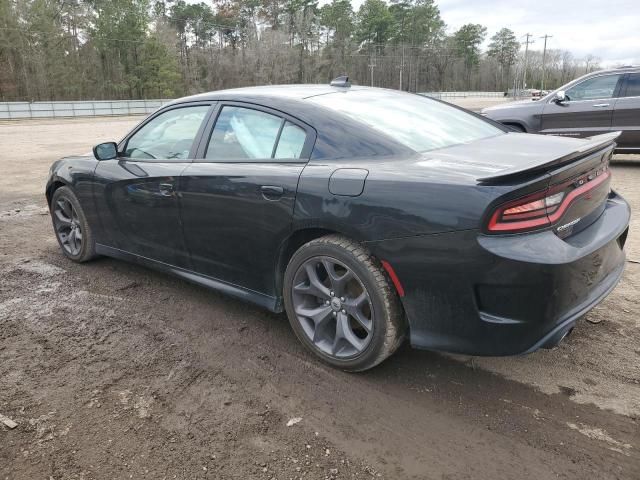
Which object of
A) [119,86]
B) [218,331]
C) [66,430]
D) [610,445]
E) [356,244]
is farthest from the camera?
[119,86]

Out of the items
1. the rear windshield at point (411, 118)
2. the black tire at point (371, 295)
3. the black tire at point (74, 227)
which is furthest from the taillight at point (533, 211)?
the black tire at point (74, 227)

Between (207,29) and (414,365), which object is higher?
(207,29)

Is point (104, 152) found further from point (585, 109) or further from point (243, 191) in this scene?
point (585, 109)

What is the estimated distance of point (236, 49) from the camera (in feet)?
263

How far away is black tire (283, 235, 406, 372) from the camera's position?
8.19 ft

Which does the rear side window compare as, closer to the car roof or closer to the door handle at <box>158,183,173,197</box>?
the car roof

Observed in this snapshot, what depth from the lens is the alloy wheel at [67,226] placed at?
4.55 m

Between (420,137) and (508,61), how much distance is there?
122 meters

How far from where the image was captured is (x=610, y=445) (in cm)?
215

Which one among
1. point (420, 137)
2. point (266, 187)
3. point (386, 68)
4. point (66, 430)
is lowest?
point (66, 430)

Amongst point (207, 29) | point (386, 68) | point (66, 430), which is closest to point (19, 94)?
point (207, 29)

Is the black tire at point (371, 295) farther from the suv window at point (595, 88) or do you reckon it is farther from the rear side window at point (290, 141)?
the suv window at point (595, 88)

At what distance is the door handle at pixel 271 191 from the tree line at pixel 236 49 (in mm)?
→ 64379

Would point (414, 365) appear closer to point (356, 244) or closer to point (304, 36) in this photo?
point (356, 244)
